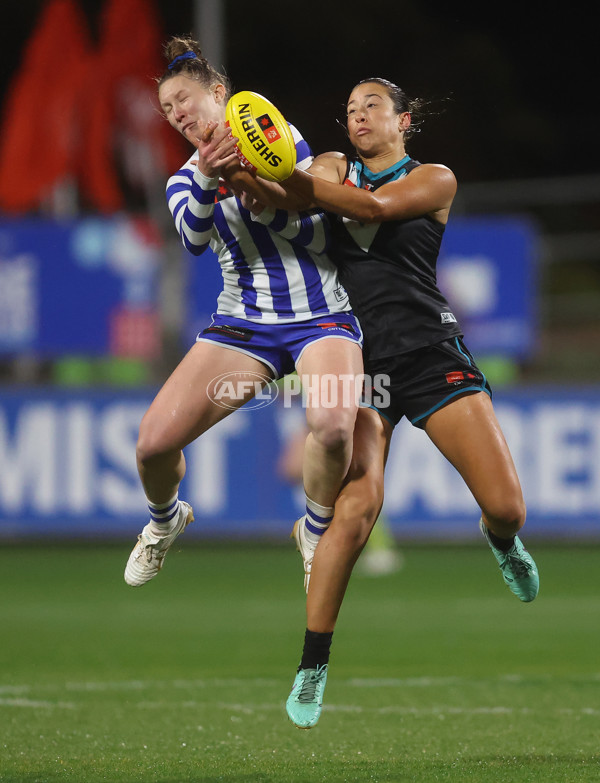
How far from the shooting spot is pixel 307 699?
5.00 meters

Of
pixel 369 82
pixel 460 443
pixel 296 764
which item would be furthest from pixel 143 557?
pixel 369 82

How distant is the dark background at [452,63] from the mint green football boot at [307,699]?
14.1 m

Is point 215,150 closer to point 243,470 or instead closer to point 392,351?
point 392,351

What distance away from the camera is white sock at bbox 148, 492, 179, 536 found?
5.50m

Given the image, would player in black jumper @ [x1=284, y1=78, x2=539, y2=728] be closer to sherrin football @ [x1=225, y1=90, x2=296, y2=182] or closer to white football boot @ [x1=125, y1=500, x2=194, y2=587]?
sherrin football @ [x1=225, y1=90, x2=296, y2=182]

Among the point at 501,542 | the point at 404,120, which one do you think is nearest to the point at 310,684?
the point at 501,542

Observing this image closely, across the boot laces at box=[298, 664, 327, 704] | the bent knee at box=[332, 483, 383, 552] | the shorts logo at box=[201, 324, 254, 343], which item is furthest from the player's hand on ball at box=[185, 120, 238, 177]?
the boot laces at box=[298, 664, 327, 704]

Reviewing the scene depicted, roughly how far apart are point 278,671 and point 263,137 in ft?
14.2

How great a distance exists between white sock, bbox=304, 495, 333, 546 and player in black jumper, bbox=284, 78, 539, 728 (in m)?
0.08

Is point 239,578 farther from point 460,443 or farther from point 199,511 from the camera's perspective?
point 460,443

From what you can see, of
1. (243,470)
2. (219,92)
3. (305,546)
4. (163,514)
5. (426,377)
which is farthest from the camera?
(243,470)

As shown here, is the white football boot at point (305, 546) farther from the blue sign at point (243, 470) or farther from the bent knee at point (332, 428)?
the blue sign at point (243, 470)

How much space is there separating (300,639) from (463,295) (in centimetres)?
585

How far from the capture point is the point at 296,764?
17.9 feet
